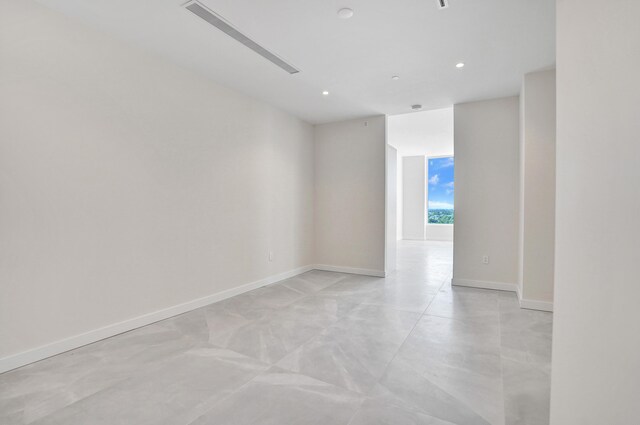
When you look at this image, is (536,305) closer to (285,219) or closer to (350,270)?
→ (350,270)

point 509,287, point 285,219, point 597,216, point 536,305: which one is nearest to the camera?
point 597,216

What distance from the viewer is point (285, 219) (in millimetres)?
5266

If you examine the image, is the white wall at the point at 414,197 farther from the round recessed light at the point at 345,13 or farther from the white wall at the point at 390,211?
the round recessed light at the point at 345,13

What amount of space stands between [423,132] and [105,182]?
266 inches

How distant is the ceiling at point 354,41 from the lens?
2.48 meters

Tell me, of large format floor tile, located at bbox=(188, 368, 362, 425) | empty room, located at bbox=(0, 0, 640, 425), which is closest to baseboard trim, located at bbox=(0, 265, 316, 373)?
empty room, located at bbox=(0, 0, 640, 425)

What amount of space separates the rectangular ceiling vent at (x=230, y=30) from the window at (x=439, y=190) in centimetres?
894

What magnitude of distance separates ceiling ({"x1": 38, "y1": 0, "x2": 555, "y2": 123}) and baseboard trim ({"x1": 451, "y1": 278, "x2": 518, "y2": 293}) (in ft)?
8.85

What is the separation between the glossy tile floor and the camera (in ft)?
5.77

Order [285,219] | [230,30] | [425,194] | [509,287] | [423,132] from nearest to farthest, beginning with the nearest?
1. [230,30]
2. [509,287]
3. [285,219]
4. [423,132]
5. [425,194]

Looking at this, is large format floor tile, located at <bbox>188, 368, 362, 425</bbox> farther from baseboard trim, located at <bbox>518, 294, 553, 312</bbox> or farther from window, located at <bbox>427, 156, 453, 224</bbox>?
window, located at <bbox>427, 156, 453, 224</bbox>

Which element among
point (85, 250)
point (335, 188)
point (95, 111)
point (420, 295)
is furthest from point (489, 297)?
point (95, 111)

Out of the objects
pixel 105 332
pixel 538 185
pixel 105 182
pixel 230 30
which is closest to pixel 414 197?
pixel 538 185

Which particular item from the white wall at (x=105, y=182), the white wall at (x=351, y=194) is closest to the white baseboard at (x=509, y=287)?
the white wall at (x=351, y=194)
